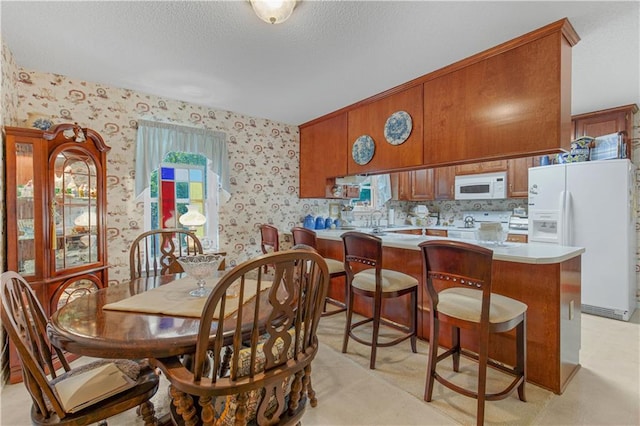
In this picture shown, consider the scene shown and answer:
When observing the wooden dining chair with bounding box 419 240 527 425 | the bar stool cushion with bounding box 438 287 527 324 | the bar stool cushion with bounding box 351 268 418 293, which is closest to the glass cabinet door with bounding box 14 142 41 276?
the bar stool cushion with bounding box 351 268 418 293

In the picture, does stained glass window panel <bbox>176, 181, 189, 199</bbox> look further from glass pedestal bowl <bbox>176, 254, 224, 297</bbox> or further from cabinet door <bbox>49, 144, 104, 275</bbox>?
glass pedestal bowl <bbox>176, 254, 224, 297</bbox>

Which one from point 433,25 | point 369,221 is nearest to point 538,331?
point 433,25

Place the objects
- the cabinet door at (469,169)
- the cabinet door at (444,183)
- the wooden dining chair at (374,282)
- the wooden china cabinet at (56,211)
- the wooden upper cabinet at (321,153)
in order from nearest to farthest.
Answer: the wooden china cabinet at (56,211), the wooden dining chair at (374,282), the wooden upper cabinet at (321,153), the cabinet door at (469,169), the cabinet door at (444,183)

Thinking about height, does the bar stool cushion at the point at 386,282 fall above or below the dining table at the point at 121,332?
below

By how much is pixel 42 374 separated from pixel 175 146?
8.67 feet

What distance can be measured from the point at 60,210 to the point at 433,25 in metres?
3.12

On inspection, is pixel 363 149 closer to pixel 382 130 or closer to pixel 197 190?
pixel 382 130

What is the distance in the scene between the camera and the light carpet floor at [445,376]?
169cm

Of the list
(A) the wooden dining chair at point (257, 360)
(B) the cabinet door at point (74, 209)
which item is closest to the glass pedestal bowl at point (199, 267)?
(A) the wooden dining chair at point (257, 360)

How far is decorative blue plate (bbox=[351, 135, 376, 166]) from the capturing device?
3.34 metres

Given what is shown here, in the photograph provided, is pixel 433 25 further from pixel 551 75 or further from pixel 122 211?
pixel 122 211

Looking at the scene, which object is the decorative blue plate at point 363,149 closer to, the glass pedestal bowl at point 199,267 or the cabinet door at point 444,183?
the cabinet door at point 444,183

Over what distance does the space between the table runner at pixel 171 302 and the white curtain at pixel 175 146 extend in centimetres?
184

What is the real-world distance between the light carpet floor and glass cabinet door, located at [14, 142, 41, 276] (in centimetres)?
225
